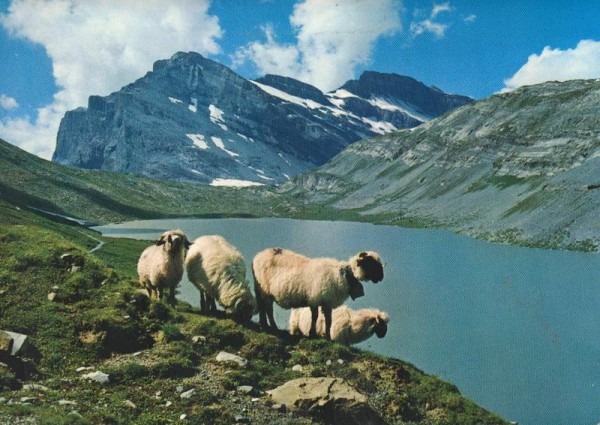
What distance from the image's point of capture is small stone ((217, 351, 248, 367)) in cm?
1666

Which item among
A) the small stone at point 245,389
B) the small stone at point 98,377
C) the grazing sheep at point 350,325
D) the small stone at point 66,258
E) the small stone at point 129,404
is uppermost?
the small stone at point 66,258

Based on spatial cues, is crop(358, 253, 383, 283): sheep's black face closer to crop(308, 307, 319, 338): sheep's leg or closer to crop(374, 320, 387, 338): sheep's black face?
crop(308, 307, 319, 338): sheep's leg

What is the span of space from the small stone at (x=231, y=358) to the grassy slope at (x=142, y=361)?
27 cm

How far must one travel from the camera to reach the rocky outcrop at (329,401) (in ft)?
48.2

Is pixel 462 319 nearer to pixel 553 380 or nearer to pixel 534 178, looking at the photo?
pixel 553 380

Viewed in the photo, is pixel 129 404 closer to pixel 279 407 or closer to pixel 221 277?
pixel 279 407

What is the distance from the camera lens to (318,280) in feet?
66.1

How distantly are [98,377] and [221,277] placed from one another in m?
7.46

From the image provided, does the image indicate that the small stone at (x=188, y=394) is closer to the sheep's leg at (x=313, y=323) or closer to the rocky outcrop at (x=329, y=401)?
the rocky outcrop at (x=329, y=401)

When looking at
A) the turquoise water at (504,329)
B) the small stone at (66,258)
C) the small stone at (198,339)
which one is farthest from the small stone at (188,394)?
the turquoise water at (504,329)

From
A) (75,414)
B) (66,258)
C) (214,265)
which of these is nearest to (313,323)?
(214,265)

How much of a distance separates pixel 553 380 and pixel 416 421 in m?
23.1

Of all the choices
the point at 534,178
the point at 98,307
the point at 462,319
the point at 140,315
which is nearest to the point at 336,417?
the point at 140,315

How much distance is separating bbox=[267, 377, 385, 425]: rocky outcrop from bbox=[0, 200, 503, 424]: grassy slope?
43cm
